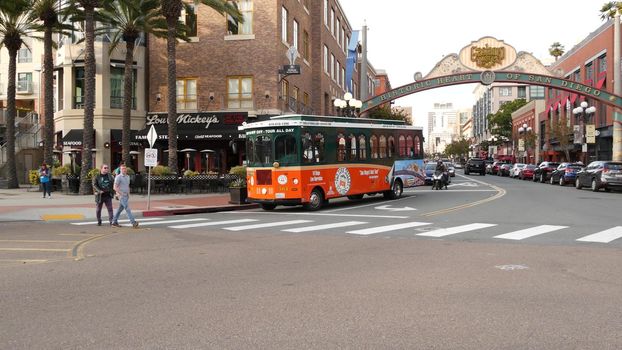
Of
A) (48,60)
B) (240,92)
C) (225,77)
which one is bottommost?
(240,92)

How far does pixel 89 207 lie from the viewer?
21219 mm

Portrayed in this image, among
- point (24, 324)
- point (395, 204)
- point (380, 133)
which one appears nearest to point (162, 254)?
point (24, 324)

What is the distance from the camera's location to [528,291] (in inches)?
276

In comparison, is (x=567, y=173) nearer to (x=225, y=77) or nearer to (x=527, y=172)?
(x=527, y=172)

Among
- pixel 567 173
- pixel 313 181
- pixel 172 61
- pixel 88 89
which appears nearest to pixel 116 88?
pixel 88 89

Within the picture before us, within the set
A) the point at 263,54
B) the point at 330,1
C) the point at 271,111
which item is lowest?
the point at 271,111

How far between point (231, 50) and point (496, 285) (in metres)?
31.7

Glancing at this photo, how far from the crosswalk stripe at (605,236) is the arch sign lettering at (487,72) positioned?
25.8 m

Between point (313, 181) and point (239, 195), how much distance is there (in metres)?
3.82

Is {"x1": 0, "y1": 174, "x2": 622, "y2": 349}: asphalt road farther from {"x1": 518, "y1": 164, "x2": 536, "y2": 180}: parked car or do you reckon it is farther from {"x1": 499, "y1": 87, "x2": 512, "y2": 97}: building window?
{"x1": 499, "y1": 87, "x2": 512, "y2": 97}: building window

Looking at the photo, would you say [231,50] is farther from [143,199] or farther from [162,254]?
[162,254]

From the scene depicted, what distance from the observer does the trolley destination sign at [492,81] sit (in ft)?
125

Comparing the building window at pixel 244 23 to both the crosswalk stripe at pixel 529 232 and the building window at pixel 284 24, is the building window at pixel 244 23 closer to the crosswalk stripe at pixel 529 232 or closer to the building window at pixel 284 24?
the building window at pixel 284 24

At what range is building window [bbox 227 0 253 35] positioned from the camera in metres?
36.1
